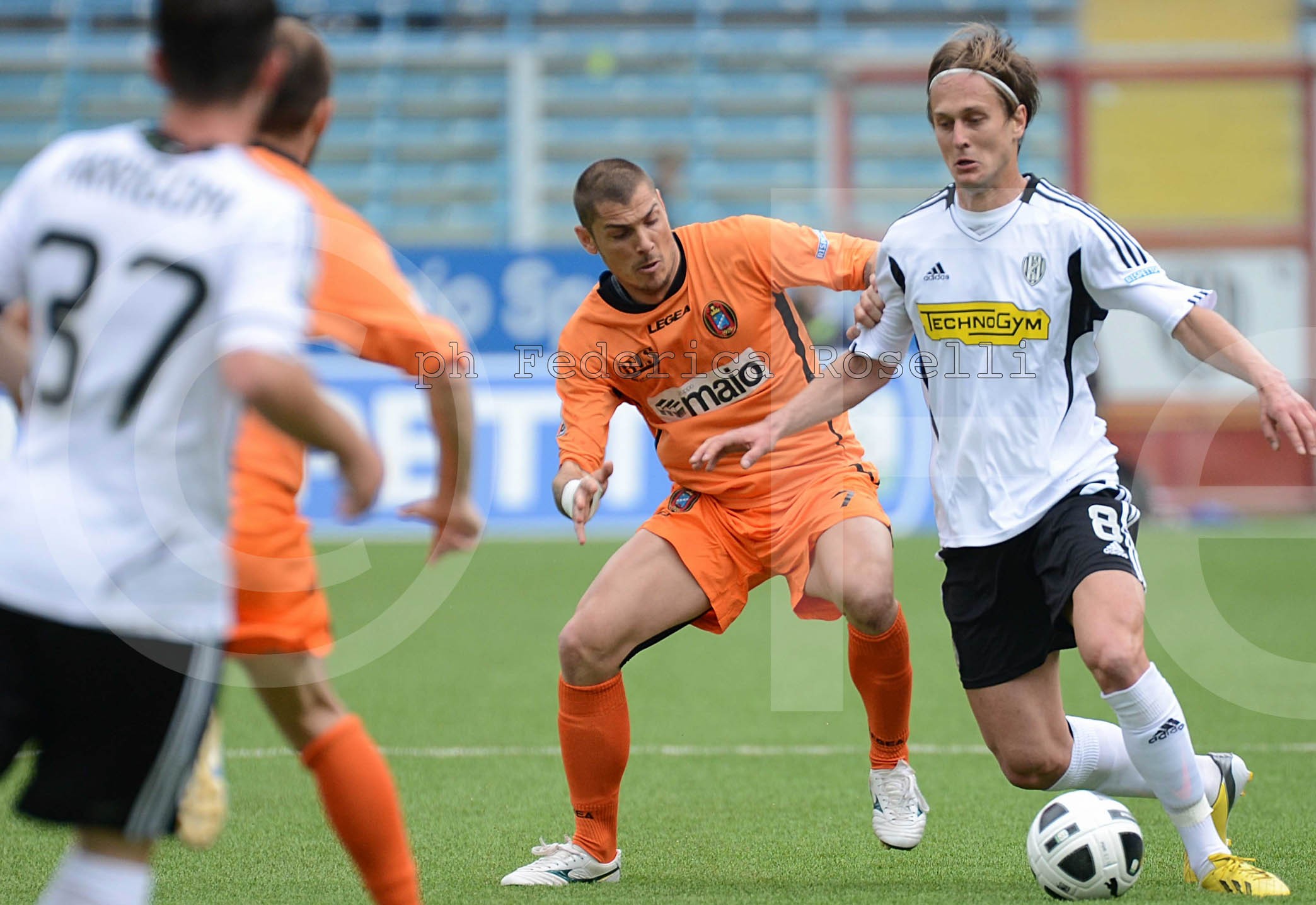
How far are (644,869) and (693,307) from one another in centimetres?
177

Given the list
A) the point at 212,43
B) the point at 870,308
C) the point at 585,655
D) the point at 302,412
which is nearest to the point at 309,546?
the point at 302,412

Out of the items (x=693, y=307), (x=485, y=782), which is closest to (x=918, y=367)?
(x=693, y=307)

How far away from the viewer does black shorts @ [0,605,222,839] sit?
2436 mm

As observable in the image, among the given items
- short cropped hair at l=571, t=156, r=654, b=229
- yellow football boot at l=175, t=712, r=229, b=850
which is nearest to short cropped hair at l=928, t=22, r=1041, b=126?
short cropped hair at l=571, t=156, r=654, b=229

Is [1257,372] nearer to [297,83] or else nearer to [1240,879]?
[1240,879]

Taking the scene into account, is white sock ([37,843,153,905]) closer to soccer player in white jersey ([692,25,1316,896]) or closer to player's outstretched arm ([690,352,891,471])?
soccer player in white jersey ([692,25,1316,896])

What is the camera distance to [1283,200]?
17.3 meters

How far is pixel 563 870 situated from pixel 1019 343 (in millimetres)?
1970

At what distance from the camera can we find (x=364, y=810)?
2967 mm

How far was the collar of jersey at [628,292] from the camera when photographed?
4.81m

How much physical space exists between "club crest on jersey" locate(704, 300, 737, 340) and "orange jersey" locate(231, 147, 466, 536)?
76.9 inches

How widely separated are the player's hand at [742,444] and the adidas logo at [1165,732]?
1281 mm

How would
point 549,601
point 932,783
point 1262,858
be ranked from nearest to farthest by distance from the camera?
1. point 1262,858
2. point 932,783
3. point 549,601

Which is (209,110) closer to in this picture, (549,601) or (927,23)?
(549,601)
